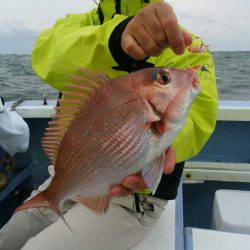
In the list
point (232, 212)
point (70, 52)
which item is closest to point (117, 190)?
point (70, 52)

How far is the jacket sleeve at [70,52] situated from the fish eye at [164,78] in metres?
0.50

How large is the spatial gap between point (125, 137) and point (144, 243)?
40.5 inches

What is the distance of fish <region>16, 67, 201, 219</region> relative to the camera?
1039 mm

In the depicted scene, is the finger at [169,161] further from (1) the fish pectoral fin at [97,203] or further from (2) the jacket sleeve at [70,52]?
(2) the jacket sleeve at [70,52]

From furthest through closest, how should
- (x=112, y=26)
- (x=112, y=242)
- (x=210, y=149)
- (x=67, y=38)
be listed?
(x=210, y=149)
(x=112, y=242)
(x=67, y=38)
(x=112, y=26)

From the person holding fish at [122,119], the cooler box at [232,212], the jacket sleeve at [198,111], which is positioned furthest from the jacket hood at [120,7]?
the cooler box at [232,212]

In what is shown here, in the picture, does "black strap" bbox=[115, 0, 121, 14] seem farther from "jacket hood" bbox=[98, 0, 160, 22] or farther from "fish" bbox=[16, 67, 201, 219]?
"fish" bbox=[16, 67, 201, 219]

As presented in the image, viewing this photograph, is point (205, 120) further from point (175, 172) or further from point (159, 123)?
point (159, 123)

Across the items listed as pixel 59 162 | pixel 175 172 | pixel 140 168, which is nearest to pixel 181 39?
pixel 140 168

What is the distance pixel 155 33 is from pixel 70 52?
65 cm

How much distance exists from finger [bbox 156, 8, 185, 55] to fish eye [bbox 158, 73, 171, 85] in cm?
12

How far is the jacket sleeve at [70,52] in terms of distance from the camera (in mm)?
1594

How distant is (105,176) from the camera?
113 cm

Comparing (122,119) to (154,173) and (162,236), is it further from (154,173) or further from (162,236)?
(162,236)
